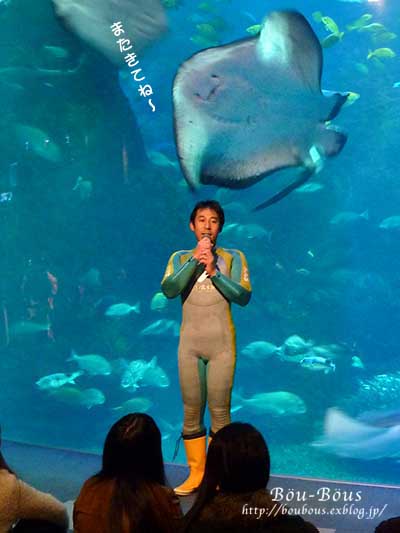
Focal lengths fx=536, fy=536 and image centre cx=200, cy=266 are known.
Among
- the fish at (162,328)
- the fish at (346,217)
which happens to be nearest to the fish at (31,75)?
the fish at (162,328)

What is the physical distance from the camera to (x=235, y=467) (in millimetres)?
1394

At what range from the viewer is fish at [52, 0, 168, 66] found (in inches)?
188

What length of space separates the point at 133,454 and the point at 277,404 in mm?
4230

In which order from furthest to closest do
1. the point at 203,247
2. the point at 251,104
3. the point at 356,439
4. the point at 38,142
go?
the point at 38,142, the point at 356,439, the point at 251,104, the point at 203,247

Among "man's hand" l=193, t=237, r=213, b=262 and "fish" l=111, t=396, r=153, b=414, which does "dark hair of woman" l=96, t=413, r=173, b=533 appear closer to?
"man's hand" l=193, t=237, r=213, b=262

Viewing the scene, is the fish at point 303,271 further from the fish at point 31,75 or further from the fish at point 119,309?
the fish at point 31,75

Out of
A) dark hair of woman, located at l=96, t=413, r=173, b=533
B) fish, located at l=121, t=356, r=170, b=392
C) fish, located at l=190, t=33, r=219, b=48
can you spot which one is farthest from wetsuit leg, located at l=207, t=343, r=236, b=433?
fish, located at l=190, t=33, r=219, b=48

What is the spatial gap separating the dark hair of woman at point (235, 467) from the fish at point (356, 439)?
3.98 m

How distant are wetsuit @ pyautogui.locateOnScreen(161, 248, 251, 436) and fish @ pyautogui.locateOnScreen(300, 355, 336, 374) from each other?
278 cm

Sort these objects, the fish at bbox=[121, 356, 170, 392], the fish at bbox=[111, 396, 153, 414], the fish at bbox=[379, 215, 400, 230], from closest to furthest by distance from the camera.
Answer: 1. the fish at bbox=[379, 215, 400, 230]
2. the fish at bbox=[111, 396, 153, 414]
3. the fish at bbox=[121, 356, 170, 392]

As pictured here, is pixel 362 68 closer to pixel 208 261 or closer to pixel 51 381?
pixel 208 261

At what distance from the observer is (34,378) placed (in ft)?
18.4

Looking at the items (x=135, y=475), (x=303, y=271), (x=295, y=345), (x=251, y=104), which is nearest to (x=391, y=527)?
(x=135, y=475)

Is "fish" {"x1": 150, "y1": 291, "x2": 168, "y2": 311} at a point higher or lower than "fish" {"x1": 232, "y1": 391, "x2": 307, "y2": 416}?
higher
